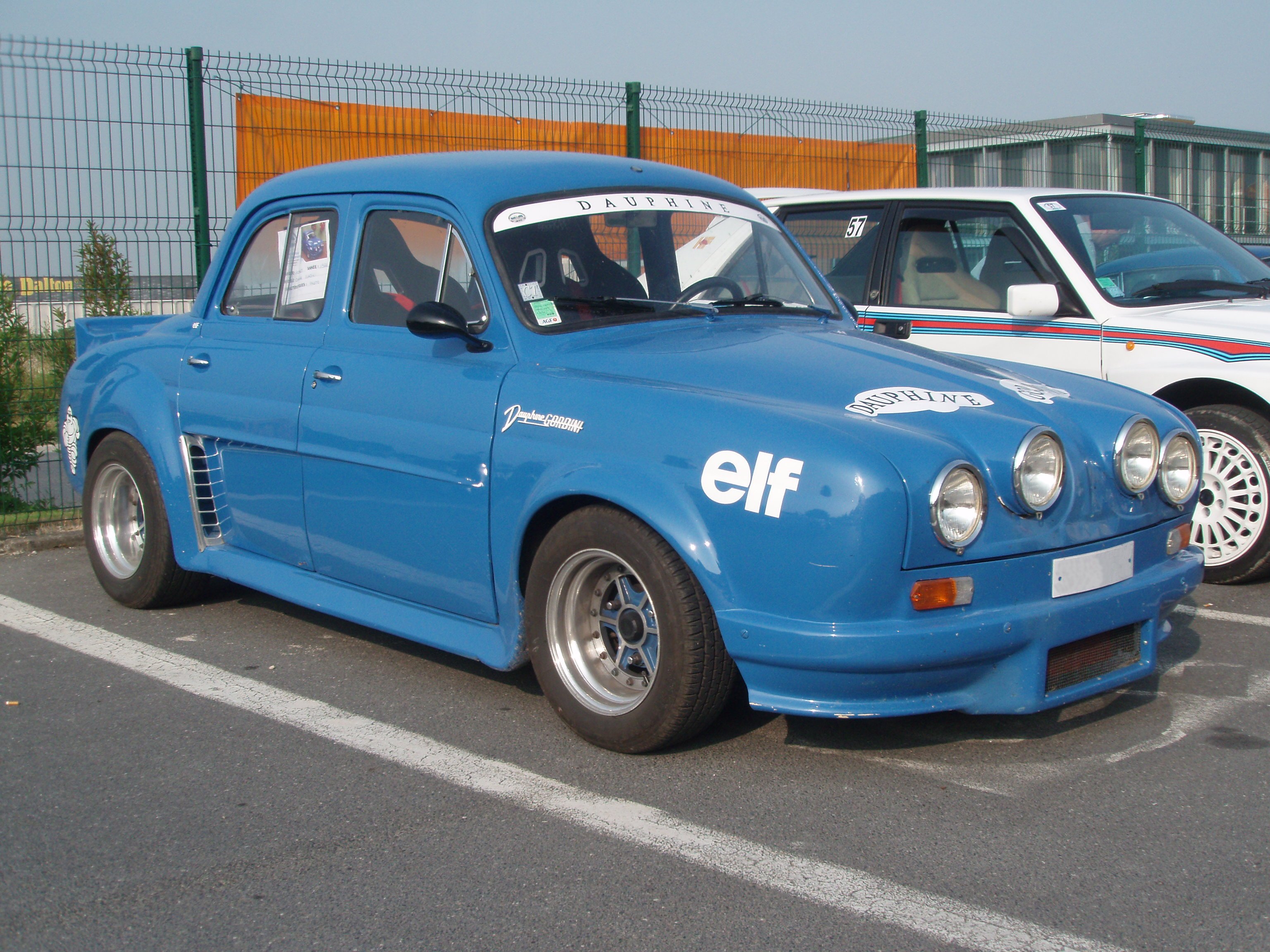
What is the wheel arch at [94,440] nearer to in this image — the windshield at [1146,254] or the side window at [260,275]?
the side window at [260,275]

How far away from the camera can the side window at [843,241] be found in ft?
22.0

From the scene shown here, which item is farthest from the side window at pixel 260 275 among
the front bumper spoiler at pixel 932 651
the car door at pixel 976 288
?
the car door at pixel 976 288

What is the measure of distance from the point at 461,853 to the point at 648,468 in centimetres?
108

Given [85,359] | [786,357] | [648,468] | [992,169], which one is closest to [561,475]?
[648,468]

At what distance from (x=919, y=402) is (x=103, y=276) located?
226 inches

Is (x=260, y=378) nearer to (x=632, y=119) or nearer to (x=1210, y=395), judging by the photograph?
(x=1210, y=395)

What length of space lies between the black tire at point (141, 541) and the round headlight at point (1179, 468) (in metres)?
3.67

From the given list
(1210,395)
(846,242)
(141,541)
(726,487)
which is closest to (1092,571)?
Result: (726,487)

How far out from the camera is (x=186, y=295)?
25.3ft

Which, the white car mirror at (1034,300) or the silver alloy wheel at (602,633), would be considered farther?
the white car mirror at (1034,300)

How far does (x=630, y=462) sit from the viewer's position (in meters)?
3.39

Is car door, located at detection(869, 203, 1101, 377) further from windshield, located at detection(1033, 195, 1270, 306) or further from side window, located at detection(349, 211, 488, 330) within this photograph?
side window, located at detection(349, 211, 488, 330)

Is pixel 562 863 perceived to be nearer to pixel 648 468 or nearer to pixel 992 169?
pixel 648 468

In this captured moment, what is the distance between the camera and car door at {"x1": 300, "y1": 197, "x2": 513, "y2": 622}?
3850mm
